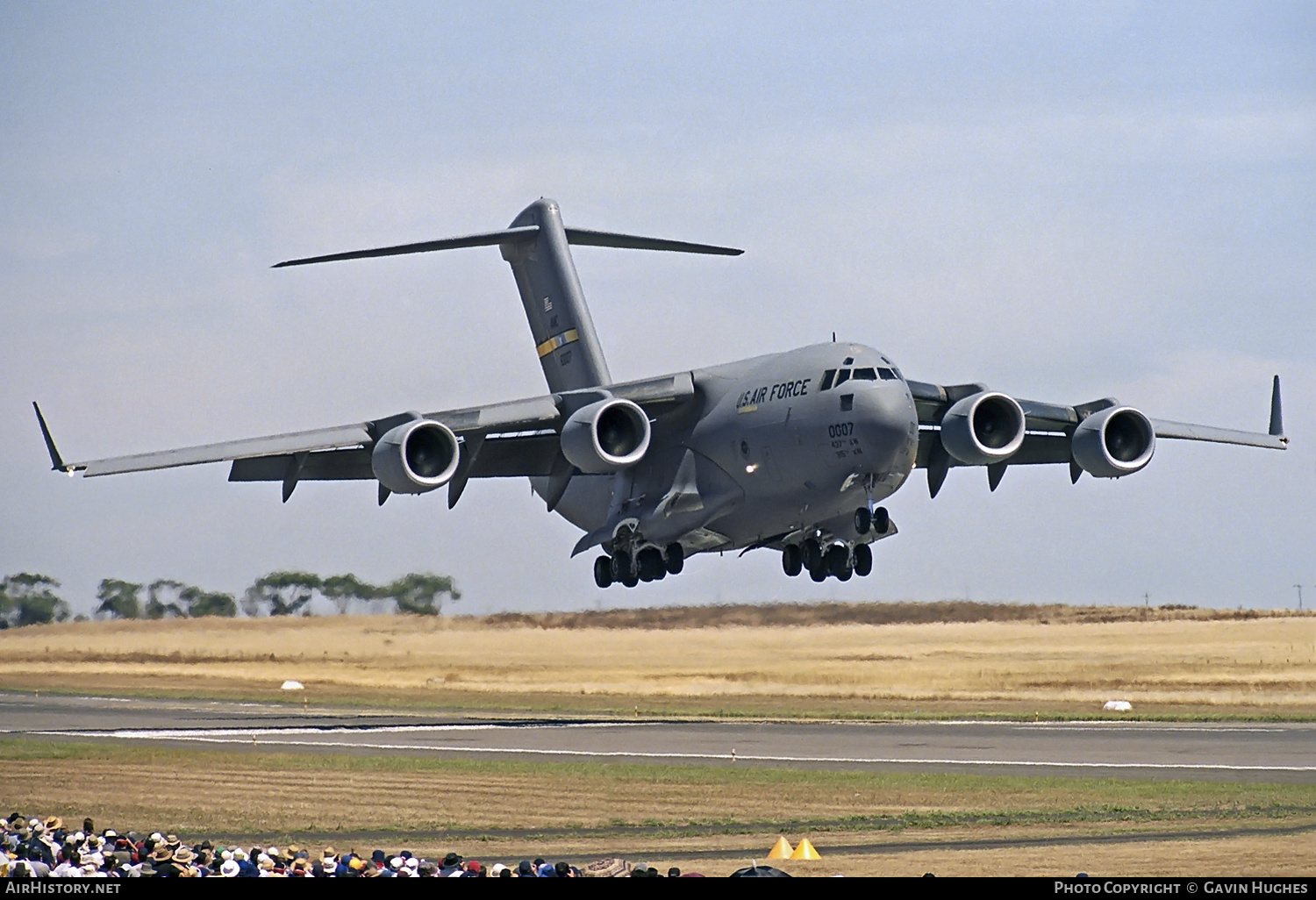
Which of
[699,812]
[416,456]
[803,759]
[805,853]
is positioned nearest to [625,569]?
[416,456]

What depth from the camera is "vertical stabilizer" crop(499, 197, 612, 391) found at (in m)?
33.9

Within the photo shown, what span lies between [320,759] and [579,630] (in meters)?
16.6

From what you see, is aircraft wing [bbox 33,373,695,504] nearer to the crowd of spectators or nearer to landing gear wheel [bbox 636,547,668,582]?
landing gear wheel [bbox 636,547,668,582]

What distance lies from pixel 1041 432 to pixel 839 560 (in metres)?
5.00

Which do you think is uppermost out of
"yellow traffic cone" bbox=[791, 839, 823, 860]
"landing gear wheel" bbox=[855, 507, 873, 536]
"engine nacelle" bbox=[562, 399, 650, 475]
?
"engine nacelle" bbox=[562, 399, 650, 475]

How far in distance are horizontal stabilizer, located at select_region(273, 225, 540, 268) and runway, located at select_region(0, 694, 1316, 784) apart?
851 centimetres

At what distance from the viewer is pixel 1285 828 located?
50.1ft

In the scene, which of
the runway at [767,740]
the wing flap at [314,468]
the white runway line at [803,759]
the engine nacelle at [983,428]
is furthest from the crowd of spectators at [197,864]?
the engine nacelle at [983,428]

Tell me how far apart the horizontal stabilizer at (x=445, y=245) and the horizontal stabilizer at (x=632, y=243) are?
95 centimetres

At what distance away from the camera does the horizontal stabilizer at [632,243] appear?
34.3 m

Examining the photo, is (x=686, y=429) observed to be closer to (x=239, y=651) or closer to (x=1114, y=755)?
(x=1114, y=755)

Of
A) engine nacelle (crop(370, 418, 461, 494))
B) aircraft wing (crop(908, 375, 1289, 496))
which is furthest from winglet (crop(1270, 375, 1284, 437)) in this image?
engine nacelle (crop(370, 418, 461, 494))

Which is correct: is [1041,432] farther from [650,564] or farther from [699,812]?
[699,812]
